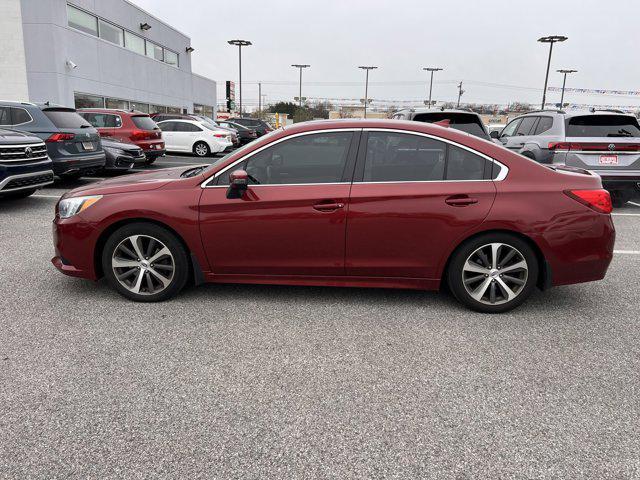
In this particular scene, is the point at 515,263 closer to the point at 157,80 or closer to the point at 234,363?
the point at 234,363

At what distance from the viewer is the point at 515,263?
394 cm

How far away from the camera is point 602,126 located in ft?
27.6

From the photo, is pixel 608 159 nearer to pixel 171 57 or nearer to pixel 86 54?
pixel 86 54

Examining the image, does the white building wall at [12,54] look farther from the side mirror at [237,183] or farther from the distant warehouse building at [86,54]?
the side mirror at [237,183]

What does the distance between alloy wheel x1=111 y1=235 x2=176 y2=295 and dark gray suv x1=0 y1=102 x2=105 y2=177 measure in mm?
6337

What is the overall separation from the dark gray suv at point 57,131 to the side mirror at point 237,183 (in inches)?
273

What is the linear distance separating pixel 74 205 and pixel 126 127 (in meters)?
10.3

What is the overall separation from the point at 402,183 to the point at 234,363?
189 cm

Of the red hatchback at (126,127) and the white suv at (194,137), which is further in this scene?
the white suv at (194,137)

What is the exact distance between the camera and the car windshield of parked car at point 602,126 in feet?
27.3

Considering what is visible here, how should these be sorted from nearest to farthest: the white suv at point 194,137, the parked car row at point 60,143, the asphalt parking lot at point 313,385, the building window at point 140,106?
1. the asphalt parking lot at point 313,385
2. the parked car row at point 60,143
3. the white suv at point 194,137
4. the building window at point 140,106

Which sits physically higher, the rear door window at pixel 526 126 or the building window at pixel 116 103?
the building window at pixel 116 103

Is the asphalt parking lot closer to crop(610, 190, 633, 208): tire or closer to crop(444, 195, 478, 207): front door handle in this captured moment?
crop(444, 195, 478, 207): front door handle

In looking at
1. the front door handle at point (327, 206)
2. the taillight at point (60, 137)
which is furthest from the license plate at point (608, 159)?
the taillight at point (60, 137)
